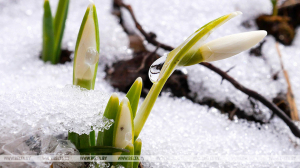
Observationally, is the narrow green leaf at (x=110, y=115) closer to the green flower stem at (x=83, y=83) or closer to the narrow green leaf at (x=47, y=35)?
the green flower stem at (x=83, y=83)

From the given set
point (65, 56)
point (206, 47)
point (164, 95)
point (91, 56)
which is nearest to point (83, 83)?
point (91, 56)

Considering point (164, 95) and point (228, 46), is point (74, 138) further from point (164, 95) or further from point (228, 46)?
point (164, 95)

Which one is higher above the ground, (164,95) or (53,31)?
(53,31)

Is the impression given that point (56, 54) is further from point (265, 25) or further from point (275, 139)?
point (265, 25)

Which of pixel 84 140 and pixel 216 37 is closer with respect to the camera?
pixel 84 140

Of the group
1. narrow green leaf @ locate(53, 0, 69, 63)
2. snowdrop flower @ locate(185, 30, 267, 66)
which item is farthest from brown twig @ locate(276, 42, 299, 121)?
narrow green leaf @ locate(53, 0, 69, 63)
